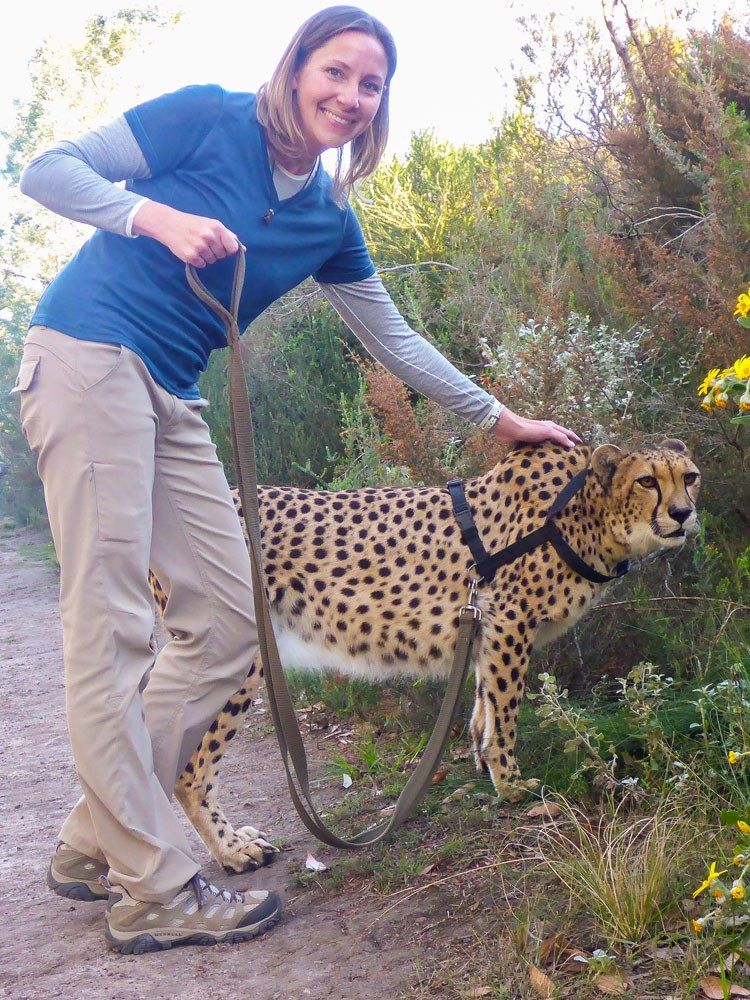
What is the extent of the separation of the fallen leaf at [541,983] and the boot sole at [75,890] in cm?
131

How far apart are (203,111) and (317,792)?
2.34 m

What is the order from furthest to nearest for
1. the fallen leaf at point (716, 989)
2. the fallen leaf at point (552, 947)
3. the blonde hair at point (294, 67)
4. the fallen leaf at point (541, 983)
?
the blonde hair at point (294, 67) < the fallen leaf at point (552, 947) < the fallen leaf at point (541, 983) < the fallen leaf at point (716, 989)

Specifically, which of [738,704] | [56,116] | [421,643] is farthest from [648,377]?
[56,116]

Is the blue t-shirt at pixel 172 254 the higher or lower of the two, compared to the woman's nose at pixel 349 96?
lower

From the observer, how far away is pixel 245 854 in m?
3.24

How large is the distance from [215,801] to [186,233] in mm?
1793

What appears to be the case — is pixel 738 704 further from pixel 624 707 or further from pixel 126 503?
pixel 126 503

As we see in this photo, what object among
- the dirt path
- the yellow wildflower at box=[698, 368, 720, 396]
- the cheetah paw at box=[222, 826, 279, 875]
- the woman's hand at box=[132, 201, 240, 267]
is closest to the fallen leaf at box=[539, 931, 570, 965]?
the dirt path

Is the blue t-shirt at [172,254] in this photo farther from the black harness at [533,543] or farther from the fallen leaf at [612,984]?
the fallen leaf at [612,984]

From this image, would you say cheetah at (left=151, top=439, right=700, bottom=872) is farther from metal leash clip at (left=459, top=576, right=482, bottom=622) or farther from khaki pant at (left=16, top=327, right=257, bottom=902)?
khaki pant at (left=16, top=327, right=257, bottom=902)

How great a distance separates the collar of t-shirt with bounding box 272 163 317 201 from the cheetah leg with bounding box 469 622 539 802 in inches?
58.5

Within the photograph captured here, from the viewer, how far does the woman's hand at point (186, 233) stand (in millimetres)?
2314

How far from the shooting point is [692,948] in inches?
84.6

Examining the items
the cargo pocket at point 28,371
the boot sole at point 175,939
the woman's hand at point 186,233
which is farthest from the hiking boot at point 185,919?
the woman's hand at point 186,233
